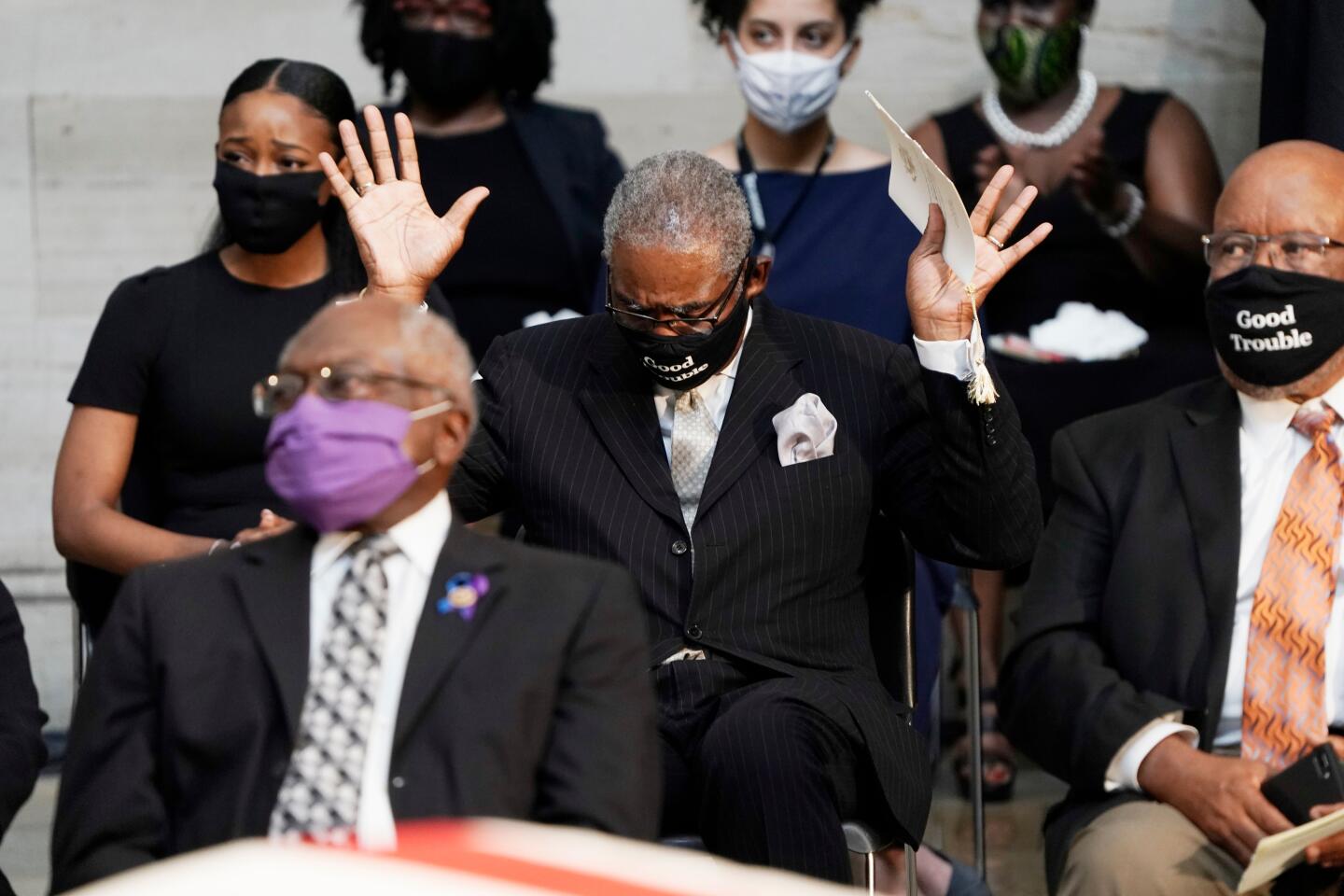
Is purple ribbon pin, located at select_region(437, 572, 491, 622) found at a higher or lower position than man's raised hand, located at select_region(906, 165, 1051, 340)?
lower

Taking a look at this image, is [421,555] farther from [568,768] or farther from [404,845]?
[404,845]

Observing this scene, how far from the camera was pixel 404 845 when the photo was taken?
7.40 feet

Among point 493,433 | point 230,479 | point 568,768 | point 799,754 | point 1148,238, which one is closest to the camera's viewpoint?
point 568,768

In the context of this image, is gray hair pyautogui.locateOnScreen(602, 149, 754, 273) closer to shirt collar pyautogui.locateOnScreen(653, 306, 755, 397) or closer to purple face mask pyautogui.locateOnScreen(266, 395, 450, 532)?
shirt collar pyautogui.locateOnScreen(653, 306, 755, 397)

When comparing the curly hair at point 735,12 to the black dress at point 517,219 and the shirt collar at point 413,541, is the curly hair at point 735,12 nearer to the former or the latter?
the black dress at point 517,219

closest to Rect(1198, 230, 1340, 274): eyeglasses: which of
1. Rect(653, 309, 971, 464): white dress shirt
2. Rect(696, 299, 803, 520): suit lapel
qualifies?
Rect(653, 309, 971, 464): white dress shirt

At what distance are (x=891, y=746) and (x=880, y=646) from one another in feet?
1.19

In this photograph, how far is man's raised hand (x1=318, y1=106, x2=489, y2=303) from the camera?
4156 millimetres

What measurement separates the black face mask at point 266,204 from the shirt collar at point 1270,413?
6.63 ft

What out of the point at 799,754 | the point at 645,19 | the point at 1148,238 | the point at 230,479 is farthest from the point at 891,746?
the point at 645,19

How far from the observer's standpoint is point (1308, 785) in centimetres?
380

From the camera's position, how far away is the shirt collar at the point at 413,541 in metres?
3.27

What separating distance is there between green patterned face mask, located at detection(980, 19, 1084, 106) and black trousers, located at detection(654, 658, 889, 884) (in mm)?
2578

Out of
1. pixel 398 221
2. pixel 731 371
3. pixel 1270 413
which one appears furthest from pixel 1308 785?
pixel 398 221
